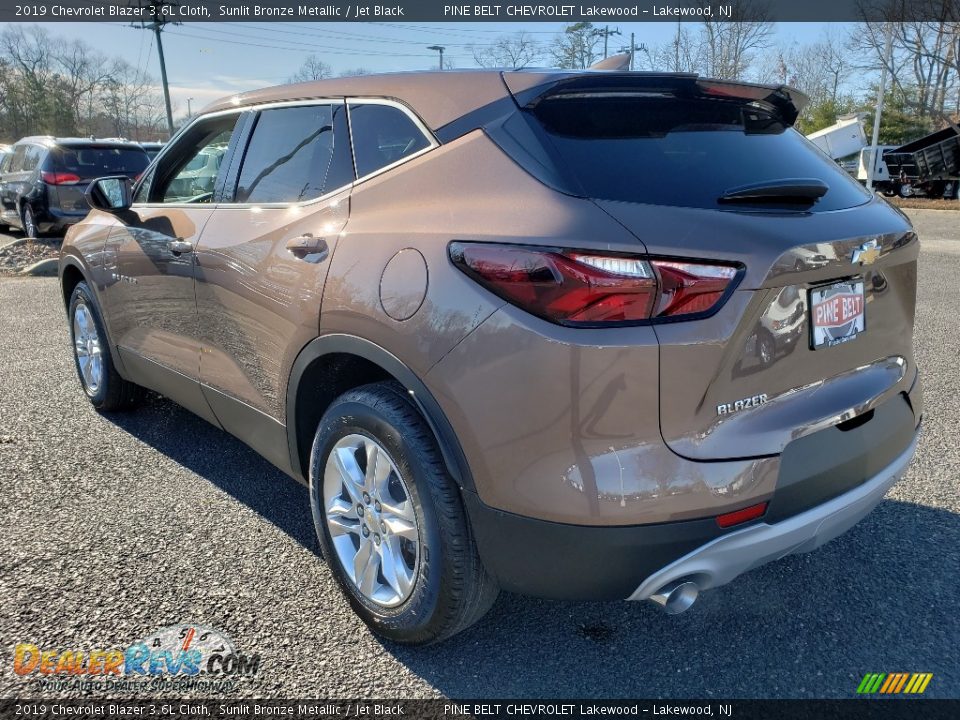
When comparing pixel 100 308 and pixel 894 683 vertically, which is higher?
pixel 100 308

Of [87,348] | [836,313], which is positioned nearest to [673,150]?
[836,313]

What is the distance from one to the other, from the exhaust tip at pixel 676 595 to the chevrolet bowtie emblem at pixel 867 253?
1001mm

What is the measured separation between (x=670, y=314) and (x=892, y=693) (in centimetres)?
138

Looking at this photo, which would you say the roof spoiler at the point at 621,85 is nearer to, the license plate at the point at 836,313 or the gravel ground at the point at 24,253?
the license plate at the point at 836,313

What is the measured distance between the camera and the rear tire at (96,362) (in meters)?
4.28

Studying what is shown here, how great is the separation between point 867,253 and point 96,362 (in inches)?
161

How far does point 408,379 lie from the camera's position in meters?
2.10

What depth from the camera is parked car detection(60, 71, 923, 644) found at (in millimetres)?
1820

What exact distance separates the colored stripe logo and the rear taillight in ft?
4.29

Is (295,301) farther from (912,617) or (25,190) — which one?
(25,190)

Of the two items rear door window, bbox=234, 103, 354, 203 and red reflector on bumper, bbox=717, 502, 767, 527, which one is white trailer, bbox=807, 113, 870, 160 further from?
red reflector on bumper, bbox=717, 502, 767, 527

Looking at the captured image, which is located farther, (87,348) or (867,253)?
(87,348)

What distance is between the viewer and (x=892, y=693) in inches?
86.6

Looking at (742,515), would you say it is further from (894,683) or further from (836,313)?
(894,683)
